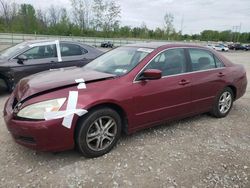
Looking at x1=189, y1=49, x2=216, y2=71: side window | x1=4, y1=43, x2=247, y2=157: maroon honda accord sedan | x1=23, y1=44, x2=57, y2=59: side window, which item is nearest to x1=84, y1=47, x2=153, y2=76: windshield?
x1=4, y1=43, x2=247, y2=157: maroon honda accord sedan

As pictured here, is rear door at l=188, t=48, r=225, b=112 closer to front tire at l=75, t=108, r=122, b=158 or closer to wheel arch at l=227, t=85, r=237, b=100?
wheel arch at l=227, t=85, r=237, b=100

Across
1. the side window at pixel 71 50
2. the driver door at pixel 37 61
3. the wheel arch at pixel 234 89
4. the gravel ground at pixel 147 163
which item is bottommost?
the gravel ground at pixel 147 163

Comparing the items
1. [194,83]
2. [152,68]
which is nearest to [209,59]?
[194,83]

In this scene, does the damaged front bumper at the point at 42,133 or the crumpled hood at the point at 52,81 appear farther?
the crumpled hood at the point at 52,81

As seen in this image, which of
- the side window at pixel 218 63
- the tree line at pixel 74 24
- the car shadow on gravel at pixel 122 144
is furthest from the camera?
the tree line at pixel 74 24

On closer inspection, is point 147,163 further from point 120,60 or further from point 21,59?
point 21,59

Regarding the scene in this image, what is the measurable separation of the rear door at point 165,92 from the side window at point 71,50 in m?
3.66

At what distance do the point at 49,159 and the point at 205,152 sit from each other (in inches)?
86.1

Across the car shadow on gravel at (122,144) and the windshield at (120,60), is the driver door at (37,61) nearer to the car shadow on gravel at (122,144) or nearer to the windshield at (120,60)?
the windshield at (120,60)

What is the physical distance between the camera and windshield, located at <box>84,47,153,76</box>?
3.68m

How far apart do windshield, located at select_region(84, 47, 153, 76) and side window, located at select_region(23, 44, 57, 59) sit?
263 centimetres

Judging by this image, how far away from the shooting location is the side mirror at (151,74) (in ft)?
11.3

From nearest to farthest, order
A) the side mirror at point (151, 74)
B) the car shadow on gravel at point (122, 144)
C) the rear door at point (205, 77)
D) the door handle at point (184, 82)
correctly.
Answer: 1. the car shadow on gravel at point (122, 144)
2. the side mirror at point (151, 74)
3. the door handle at point (184, 82)
4. the rear door at point (205, 77)

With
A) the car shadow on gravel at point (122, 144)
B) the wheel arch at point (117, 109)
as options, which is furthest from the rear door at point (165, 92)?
the car shadow on gravel at point (122, 144)
